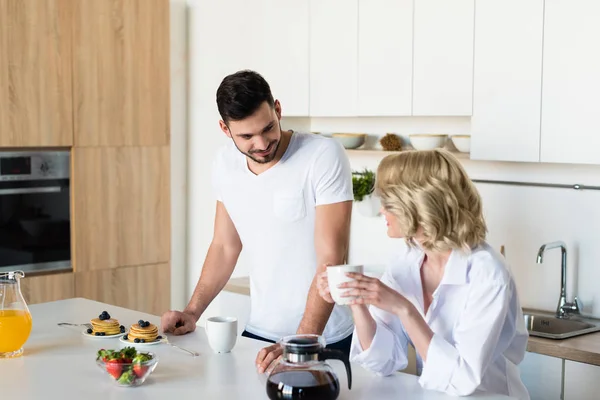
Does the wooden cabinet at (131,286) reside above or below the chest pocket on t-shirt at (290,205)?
below

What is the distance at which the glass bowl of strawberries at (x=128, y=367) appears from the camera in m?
1.97

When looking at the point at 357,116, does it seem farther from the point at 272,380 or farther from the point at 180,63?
the point at 272,380

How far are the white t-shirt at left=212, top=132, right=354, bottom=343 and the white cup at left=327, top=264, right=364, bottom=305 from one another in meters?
0.65

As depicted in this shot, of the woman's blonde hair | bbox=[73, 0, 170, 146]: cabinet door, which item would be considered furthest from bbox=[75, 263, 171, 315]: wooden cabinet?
the woman's blonde hair

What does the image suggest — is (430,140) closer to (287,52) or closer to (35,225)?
(287,52)

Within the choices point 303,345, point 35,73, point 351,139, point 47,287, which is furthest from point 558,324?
point 35,73

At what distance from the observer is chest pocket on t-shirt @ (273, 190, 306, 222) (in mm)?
2645

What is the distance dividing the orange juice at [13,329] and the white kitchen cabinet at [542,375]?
191 cm

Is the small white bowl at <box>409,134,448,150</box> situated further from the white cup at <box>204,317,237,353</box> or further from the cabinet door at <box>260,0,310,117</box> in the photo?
the white cup at <box>204,317,237,353</box>

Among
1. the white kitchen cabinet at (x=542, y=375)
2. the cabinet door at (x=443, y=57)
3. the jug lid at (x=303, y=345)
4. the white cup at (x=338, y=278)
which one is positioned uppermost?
the cabinet door at (x=443, y=57)

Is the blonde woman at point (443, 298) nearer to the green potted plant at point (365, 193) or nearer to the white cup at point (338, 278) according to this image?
the white cup at point (338, 278)

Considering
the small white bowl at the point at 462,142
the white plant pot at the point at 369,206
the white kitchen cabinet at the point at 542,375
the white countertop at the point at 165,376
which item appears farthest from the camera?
the white plant pot at the point at 369,206

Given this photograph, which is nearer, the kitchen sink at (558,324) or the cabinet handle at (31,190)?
the kitchen sink at (558,324)

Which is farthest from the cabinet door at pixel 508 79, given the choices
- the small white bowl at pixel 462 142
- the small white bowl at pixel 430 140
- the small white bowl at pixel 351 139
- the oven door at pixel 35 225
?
the oven door at pixel 35 225
